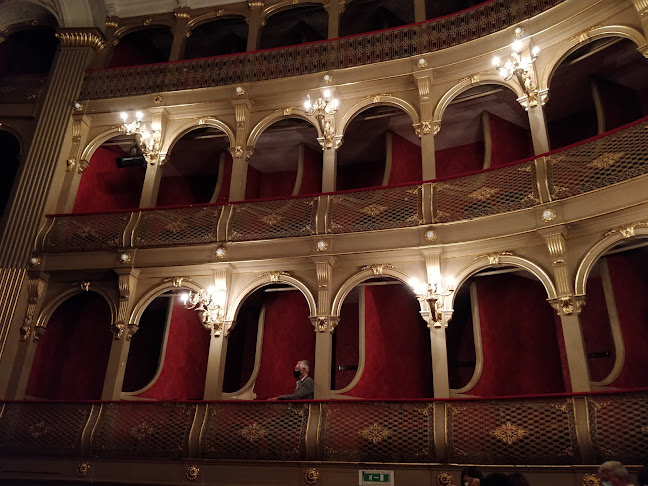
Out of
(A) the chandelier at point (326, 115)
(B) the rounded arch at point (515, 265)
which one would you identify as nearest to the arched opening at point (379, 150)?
(A) the chandelier at point (326, 115)

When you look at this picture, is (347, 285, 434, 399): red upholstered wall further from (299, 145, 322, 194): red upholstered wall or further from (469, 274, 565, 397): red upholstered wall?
(299, 145, 322, 194): red upholstered wall

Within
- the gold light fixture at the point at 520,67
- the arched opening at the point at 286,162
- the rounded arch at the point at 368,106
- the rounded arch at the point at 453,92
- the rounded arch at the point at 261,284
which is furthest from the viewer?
the arched opening at the point at 286,162

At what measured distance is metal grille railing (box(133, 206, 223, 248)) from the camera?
34.8ft

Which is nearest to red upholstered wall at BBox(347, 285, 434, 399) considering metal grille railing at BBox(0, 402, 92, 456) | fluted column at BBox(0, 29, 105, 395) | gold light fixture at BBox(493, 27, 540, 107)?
gold light fixture at BBox(493, 27, 540, 107)

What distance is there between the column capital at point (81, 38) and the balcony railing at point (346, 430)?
8.44 metres

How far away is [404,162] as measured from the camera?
12.1 meters

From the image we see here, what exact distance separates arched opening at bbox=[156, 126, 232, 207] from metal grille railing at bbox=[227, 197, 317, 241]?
8.47 feet

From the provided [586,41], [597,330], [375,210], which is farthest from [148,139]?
[597,330]

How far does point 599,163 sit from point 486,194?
173cm

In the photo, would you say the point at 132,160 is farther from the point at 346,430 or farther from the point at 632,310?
the point at 632,310

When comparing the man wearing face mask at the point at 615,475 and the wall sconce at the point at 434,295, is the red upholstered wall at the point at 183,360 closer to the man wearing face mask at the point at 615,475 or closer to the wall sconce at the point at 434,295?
the wall sconce at the point at 434,295

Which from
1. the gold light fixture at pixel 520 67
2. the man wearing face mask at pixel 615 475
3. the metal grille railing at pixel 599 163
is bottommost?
the man wearing face mask at pixel 615 475

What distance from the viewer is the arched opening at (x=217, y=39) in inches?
559

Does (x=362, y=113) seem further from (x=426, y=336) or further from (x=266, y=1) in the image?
(x=426, y=336)
